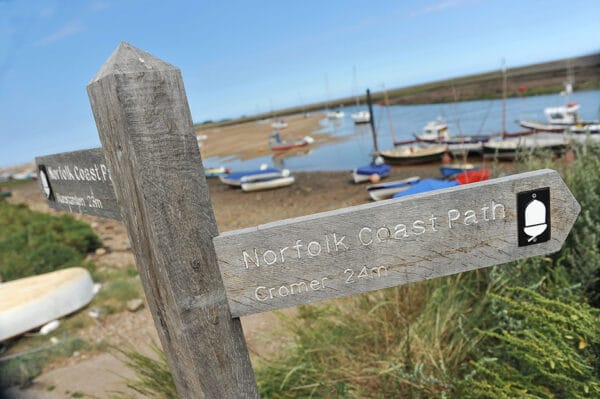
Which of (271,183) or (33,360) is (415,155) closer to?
(271,183)

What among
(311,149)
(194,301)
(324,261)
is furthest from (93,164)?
(311,149)

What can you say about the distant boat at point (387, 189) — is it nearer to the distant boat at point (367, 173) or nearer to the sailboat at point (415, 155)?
the distant boat at point (367, 173)

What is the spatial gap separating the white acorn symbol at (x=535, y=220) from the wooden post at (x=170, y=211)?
3.05 ft

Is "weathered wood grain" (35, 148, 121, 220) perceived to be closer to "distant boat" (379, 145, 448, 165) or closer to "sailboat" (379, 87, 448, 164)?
"sailboat" (379, 87, 448, 164)

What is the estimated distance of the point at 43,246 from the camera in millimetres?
6973

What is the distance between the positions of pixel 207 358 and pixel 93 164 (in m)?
0.88

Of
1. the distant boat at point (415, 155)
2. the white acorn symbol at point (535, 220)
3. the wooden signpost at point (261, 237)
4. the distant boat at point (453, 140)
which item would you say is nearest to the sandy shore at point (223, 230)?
the distant boat at point (415, 155)

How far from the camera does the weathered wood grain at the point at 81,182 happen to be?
4.94 ft

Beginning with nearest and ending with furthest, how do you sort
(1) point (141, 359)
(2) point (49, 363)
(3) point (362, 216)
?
(3) point (362, 216)
(1) point (141, 359)
(2) point (49, 363)

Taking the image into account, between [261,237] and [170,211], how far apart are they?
0.27 m

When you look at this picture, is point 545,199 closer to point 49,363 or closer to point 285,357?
point 285,357

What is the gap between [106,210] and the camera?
1592 mm

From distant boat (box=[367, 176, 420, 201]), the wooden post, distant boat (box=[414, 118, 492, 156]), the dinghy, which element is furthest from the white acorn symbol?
distant boat (box=[414, 118, 492, 156])

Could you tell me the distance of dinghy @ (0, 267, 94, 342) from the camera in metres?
4.53
